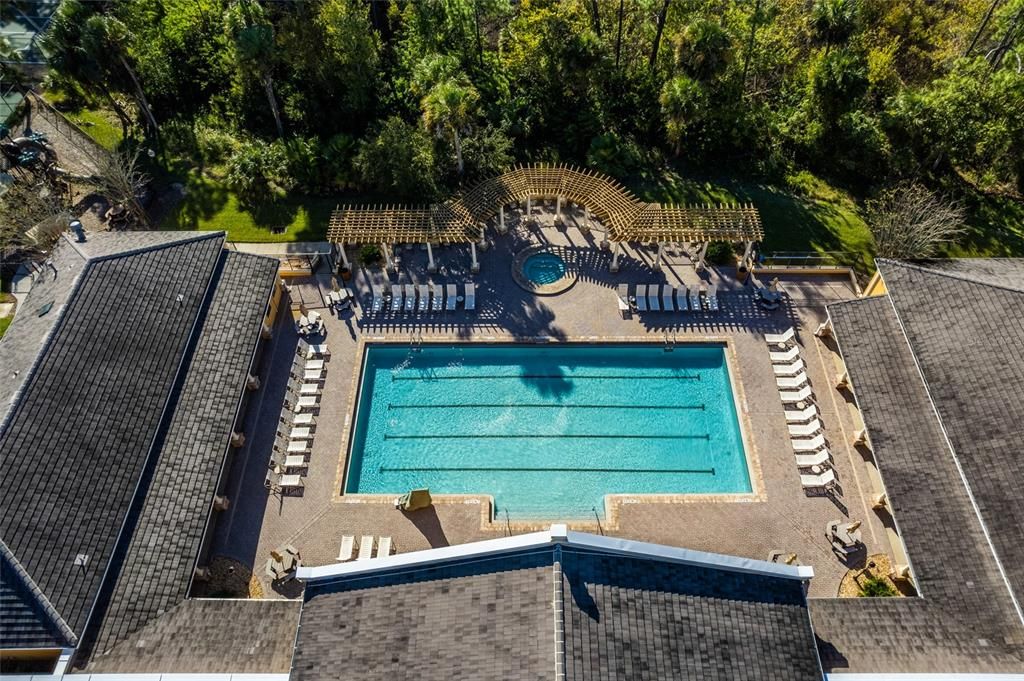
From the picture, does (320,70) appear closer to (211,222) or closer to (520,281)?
(211,222)

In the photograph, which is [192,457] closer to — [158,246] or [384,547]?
[384,547]

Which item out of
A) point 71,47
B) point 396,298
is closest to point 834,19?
point 396,298

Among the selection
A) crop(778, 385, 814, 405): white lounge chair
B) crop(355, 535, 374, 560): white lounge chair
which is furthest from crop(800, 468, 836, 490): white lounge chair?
crop(355, 535, 374, 560): white lounge chair

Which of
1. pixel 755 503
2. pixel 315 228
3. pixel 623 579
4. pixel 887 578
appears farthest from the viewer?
pixel 315 228

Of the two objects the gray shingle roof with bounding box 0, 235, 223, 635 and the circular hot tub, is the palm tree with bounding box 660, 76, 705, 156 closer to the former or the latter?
the circular hot tub

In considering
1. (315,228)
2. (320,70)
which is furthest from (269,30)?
(315,228)

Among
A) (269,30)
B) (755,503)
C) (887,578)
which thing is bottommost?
(887,578)

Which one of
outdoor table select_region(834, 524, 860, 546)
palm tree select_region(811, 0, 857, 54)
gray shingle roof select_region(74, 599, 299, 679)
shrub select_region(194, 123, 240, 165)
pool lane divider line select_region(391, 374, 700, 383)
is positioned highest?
palm tree select_region(811, 0, 857, 54)
